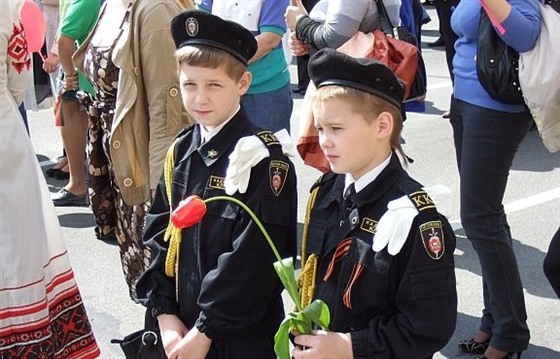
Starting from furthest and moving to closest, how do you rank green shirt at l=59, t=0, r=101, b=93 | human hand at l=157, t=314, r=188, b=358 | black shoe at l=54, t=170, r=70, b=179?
black shoe at l=54, t=170, r=70, b=179, green shirt at l=59, t=0, r=101, b=93, human hand at l=157, t=314, r=188, b=358

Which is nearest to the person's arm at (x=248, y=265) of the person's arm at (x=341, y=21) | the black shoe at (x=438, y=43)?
the person's arm at (x=341, y=21)

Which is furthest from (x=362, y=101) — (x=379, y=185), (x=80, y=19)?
(x=80, y=19)

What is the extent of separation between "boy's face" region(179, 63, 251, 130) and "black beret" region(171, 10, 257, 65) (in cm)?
8

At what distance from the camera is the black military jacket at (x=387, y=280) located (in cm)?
254

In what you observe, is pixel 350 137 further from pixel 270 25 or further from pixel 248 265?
pixel 270 25

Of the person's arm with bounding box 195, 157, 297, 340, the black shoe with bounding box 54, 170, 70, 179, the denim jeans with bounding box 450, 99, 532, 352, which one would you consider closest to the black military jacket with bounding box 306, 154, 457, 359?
the person's arm with bounding box 195, 157, 297, 340

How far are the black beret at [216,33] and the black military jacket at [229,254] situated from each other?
0.71ft

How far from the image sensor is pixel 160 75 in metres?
4.07

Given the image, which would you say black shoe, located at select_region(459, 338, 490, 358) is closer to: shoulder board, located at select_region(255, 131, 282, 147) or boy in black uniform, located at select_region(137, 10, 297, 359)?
boy in black uniform, located at select_region(137, 10, 297, 359)

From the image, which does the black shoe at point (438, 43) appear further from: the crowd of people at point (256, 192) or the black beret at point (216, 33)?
the black beret at point (216, 33)

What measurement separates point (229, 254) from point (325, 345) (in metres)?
0.56

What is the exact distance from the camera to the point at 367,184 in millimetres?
2688

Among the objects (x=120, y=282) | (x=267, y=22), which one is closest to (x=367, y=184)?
(x=267, y=22)

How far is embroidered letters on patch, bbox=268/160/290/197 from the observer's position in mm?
3039
